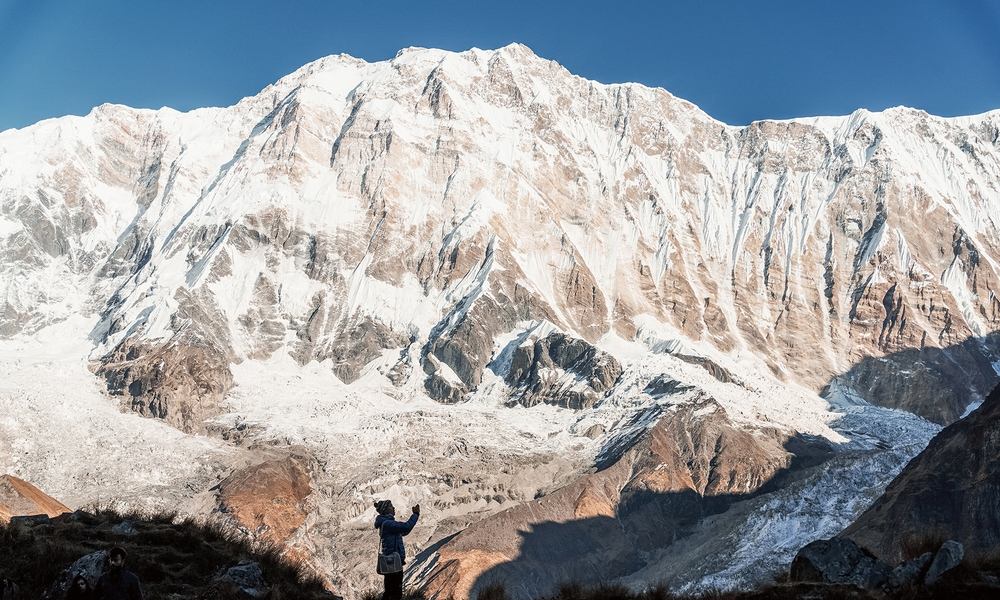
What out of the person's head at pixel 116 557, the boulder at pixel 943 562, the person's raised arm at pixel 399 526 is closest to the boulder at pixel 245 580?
the person's raised arm at pixel 399 526

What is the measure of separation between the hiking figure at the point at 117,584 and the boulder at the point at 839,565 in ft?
47.0

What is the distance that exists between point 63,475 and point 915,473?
4998 inches

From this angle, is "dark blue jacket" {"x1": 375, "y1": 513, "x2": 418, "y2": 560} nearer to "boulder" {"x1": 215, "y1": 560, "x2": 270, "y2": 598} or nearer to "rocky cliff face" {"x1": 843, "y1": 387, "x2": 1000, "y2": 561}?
"boulder" {"x1": 215, "y1": 560, "x2": 270, "y2": 598}

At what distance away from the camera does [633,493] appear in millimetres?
158375

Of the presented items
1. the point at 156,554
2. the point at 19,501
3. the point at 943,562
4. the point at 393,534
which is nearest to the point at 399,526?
the point at 393,534

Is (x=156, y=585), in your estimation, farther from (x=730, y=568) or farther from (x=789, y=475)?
(x=789, y=475)

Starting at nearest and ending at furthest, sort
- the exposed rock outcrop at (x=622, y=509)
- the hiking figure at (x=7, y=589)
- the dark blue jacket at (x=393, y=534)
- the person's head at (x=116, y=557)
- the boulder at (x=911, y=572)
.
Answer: the person's head at (x=116, y=557), the hiking figure at (x=7, y=589), the boulder at (x=911, y=572), the dark blue jacket at (x=393, y=534), the exposed rock outcrop at (x=622, y=509)

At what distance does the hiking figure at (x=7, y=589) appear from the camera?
17000mm

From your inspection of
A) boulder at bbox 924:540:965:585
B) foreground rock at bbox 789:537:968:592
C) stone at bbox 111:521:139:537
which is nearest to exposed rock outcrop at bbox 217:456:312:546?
stone at bbox 111:521:139:537

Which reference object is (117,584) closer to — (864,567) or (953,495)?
(864,567)

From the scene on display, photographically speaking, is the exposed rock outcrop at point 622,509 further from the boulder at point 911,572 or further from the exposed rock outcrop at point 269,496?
the boulder at point 911,572

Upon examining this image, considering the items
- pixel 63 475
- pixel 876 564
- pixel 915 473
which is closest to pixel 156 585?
pixel 876 564

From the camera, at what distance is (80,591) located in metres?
16.1

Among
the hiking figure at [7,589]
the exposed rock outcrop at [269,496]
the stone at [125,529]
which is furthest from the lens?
the exposed rock outcrop at [269,496]
